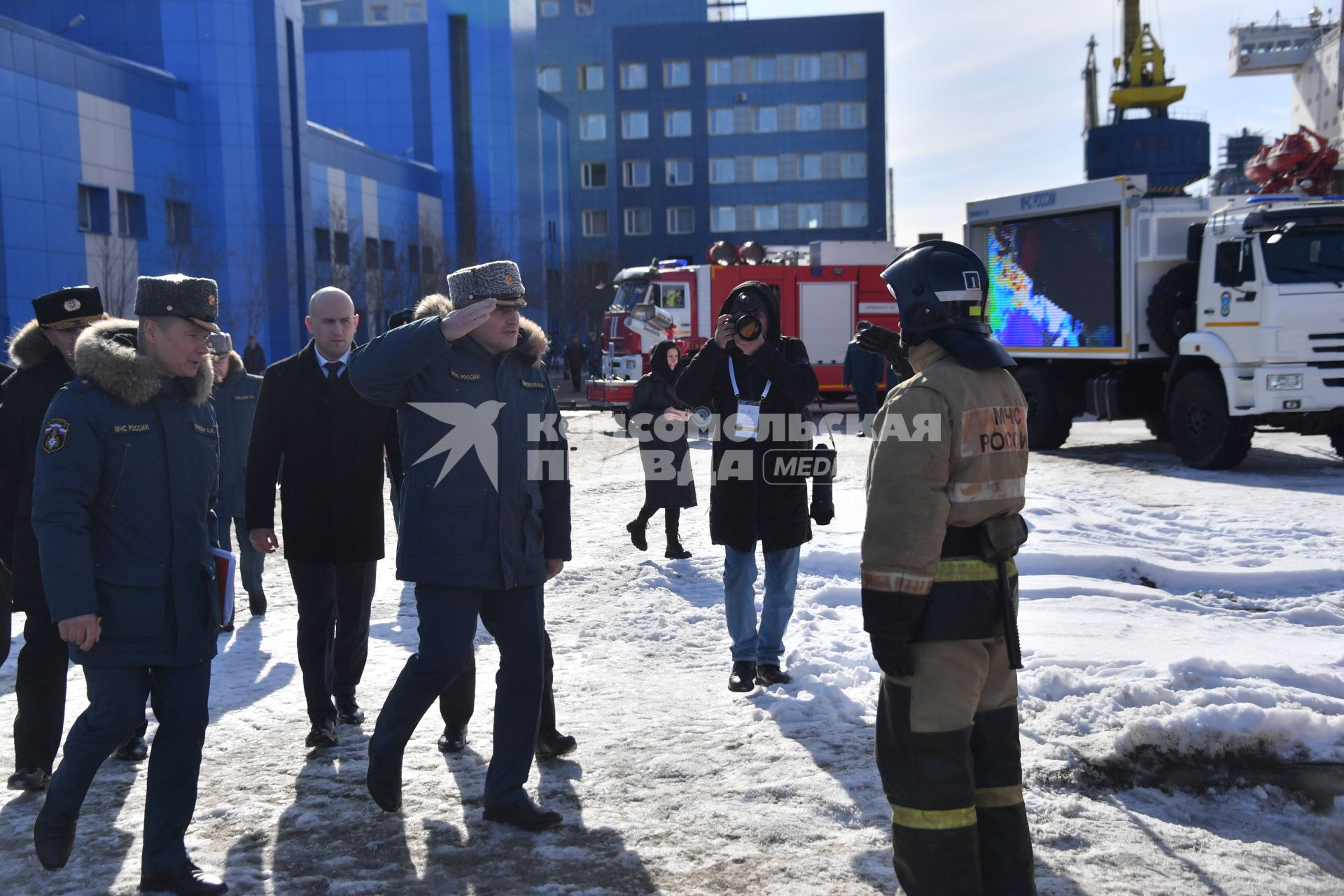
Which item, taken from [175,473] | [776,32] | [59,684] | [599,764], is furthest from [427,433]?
[776,32]

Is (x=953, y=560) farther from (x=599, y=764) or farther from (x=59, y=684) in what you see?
(x=59, y=684)

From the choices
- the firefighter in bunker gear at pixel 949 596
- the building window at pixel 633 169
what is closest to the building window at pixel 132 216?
the firefighter in bunker gear at pixel 949 596

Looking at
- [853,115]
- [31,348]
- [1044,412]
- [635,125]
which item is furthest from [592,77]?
[31,348]

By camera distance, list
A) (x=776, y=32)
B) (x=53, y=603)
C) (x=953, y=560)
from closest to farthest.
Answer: (x=953, y=560), (x=53, y=603), (x=776, y=32)

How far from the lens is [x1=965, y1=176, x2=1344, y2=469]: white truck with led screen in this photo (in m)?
13.5

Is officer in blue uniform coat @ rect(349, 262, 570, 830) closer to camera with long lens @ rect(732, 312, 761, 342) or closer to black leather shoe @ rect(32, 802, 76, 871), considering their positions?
black leather shoe @ rect(32, 802, 76, 871)

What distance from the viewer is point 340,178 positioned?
136ft

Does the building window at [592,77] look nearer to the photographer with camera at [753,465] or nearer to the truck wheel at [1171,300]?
the truck wheel at [1171,300]

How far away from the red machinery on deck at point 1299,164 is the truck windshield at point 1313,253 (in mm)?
2711

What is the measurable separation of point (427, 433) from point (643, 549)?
562 centimetres

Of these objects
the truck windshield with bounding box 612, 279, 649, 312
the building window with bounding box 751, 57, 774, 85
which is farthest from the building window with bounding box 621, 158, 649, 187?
the truck windshield with bounding box 612, 279, 649, 312

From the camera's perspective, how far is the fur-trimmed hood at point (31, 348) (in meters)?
4.88

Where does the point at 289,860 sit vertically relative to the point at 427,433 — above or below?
below

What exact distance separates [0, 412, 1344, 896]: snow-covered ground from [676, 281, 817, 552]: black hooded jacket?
773 millimetres
